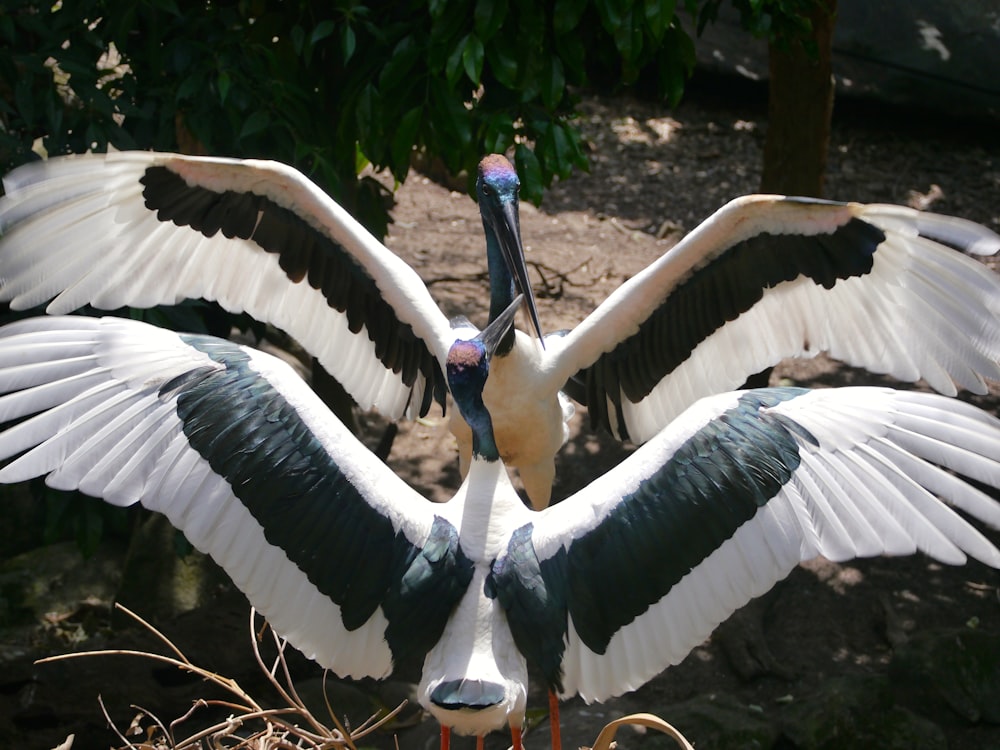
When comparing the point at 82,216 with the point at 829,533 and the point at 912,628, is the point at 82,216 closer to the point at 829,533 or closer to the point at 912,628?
the point at 829,533

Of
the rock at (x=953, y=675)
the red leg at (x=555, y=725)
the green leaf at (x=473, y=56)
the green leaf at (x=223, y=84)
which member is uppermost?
the green leaf at (x=473, y=56)

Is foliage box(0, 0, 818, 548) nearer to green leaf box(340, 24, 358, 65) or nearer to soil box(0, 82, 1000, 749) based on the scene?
green leaf box(340, 24, 358, 65)

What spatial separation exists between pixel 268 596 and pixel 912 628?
286 cm

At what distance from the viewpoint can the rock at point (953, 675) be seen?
12.9ft

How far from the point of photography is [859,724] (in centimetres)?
379

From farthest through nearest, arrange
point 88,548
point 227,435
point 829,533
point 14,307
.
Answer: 1. point 88,548
2. point 14,307
3. point 227,435
4. point 829,533

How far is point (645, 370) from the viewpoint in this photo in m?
3.91

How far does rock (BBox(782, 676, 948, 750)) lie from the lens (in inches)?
148

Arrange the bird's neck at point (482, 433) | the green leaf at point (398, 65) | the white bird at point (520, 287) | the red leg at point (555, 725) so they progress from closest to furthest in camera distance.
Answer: the bird's neck at point (482, 433) → the red leg at point (555, 725) → the white bird at point (520, 287) → the green leaf at point (398, 65)

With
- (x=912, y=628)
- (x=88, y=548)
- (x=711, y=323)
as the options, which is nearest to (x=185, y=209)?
(x=88, y=548)

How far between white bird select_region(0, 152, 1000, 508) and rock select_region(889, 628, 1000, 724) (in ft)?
3.78

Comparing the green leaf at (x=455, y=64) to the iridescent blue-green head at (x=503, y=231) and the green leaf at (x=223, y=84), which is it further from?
the green leaf at (x=223, y=84)

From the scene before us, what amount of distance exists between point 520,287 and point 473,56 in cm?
73

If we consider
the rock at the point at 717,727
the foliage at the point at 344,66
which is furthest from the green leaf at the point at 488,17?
the rock at the point at 717,727
